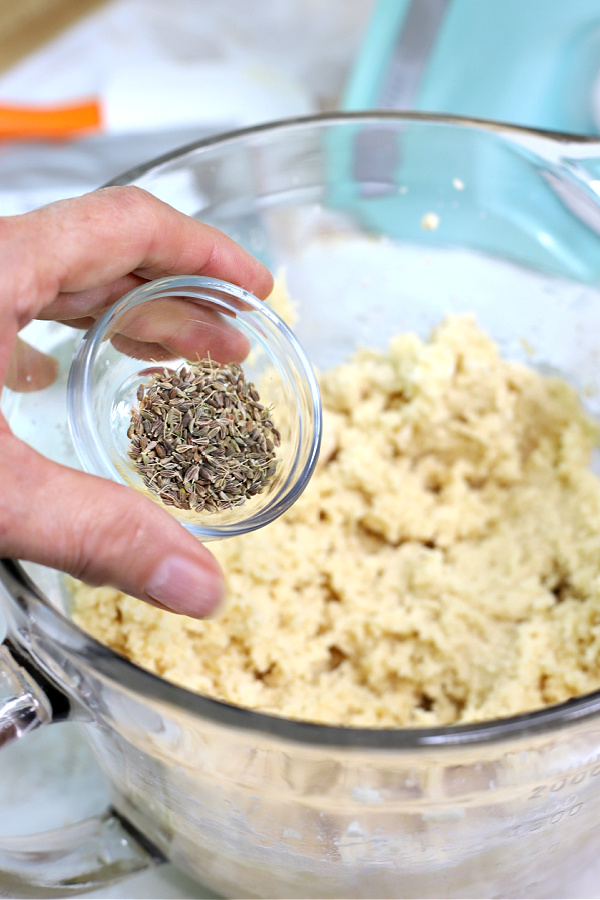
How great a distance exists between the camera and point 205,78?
1.84m

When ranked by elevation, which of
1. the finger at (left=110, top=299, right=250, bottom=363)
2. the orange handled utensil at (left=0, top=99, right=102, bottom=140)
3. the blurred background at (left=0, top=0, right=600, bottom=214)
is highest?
the blurred background at (left=0, top=0, right=600, bottom=214)

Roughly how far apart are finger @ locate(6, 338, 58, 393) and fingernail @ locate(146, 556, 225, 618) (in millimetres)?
355

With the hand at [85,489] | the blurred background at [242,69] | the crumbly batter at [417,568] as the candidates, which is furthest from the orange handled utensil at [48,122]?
the hand at [85,489]

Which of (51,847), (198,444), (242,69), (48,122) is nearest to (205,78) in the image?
(242,69)

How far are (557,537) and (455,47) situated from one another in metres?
1.02

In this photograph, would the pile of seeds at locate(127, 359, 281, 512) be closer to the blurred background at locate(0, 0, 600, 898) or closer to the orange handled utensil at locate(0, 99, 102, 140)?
the blurred background at locate(0, 0, 600, 898)

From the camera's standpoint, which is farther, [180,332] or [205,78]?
[205,78]

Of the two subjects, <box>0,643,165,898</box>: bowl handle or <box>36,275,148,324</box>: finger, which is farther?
A: <box>36,275,148,324</box>: finger

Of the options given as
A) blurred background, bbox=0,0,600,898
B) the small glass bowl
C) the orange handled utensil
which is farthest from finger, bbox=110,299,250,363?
the orange handled utensil

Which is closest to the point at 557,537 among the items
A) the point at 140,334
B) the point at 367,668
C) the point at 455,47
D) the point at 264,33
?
the point at 367,668

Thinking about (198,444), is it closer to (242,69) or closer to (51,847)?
(51,847)

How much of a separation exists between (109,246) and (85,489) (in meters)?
0.25

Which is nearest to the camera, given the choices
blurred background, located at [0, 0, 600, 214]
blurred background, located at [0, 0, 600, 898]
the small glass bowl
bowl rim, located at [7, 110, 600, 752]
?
bowl rim, located at [7, 110, 600, 752]

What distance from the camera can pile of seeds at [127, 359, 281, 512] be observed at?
34.5 inches
